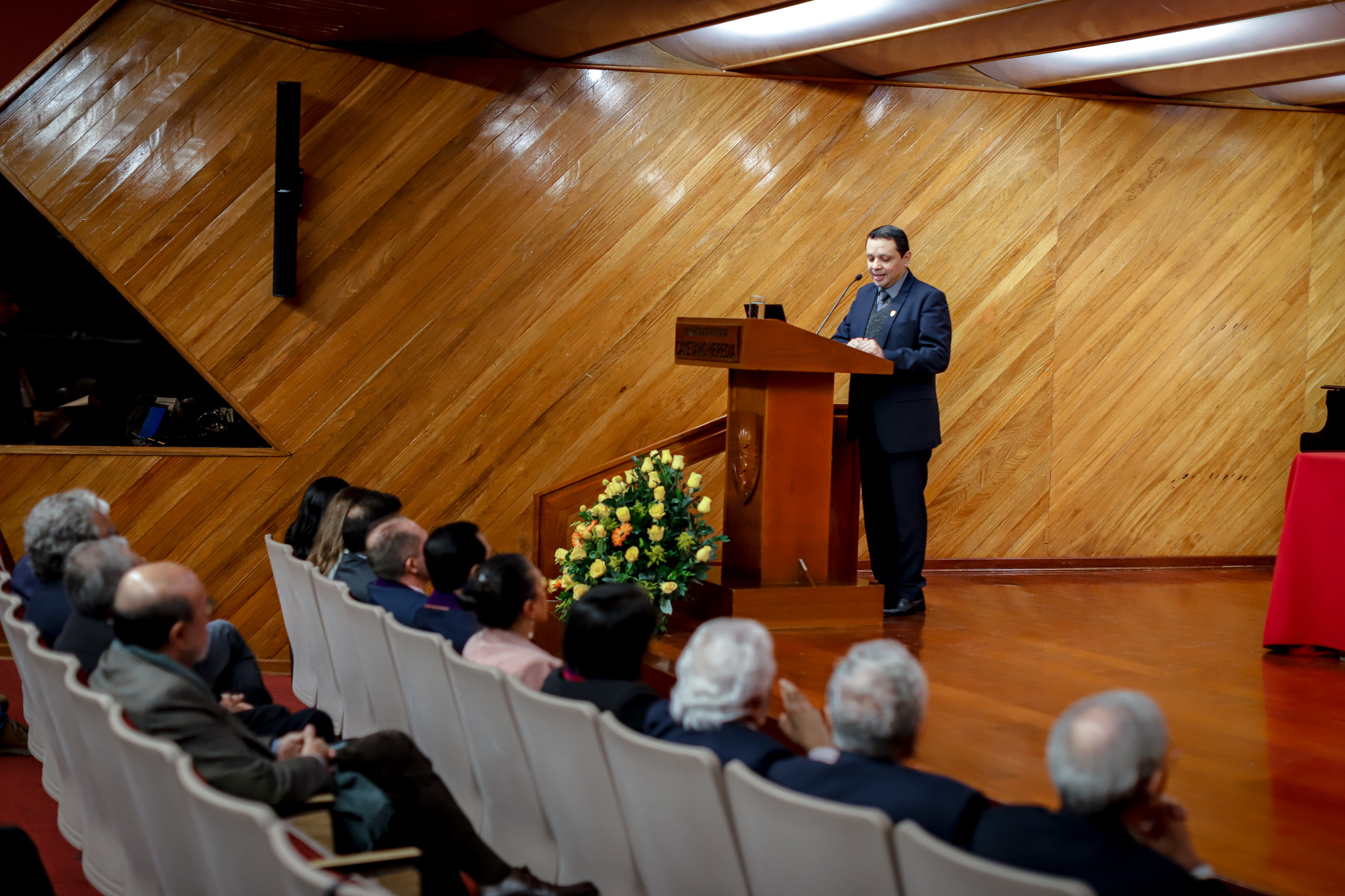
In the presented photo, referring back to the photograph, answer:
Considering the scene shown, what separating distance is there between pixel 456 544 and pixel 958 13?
11.4 ft

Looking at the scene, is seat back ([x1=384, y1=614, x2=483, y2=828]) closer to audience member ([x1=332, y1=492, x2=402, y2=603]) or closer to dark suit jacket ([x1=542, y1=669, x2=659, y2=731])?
dark suit jacket ([x1=542, y1=669, x2=659, y2=731])

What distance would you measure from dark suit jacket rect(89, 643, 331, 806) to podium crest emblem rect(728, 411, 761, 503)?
268 cm

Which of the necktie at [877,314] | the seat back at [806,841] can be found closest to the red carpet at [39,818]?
the seat back at [806,841]

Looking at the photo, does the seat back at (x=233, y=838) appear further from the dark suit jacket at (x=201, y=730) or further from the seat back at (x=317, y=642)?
the seat back at (x=317, y=642)

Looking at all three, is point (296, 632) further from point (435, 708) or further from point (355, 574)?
point (435, 708)

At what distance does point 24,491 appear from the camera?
6211mm

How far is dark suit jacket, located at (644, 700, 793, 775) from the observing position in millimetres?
2254

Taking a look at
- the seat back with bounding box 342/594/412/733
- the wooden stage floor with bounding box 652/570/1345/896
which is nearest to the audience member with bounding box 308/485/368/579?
the seat back with bounding box 342/594/412/733

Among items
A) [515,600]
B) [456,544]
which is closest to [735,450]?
[456,544]

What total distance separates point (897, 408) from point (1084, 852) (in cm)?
367

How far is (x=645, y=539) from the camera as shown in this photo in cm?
496

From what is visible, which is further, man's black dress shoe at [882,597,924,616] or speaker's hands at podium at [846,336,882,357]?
man's black dress shoe at [882,597,924,616]

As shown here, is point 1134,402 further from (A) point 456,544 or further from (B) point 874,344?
(A) point 456,544

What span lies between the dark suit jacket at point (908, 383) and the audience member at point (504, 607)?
2579 millimetres
